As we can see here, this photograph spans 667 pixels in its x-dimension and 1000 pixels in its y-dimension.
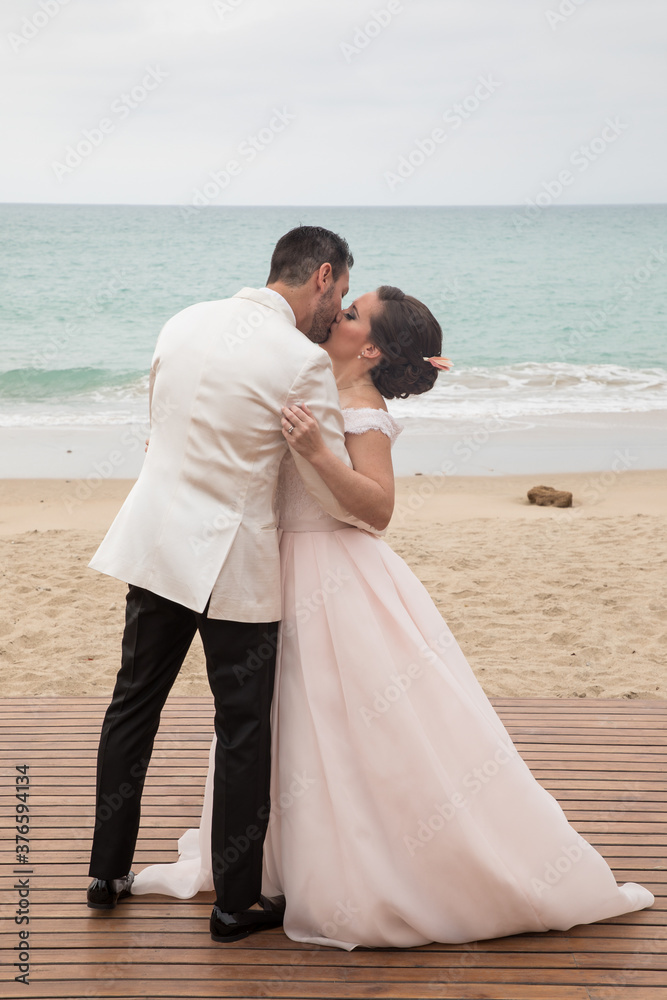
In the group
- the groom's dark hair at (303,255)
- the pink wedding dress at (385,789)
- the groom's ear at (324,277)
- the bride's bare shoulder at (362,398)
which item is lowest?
the pink wedding dress at (385,789)

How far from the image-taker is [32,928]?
2223 mm

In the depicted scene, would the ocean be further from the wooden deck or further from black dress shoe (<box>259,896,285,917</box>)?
black dress shoe (<box>259,896,285,917</box>)

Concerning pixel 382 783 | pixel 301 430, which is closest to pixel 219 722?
pixel 382 783

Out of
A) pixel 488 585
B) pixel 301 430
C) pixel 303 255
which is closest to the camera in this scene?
pixel 301 430

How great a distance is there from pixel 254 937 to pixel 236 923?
86 mm

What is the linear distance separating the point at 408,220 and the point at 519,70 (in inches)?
1565

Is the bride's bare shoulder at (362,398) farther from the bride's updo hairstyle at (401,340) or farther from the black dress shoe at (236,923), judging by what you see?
the black dress shoe at (236,923)

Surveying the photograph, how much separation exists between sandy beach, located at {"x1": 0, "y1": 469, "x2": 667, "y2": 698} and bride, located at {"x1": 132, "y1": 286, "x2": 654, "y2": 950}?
205 centimetres

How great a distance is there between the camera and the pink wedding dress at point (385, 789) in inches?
85.9

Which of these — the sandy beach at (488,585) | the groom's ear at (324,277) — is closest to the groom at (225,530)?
the groom's ear at (324,277)

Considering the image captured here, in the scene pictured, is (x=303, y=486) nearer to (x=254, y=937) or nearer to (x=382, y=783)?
(x=382, y=783)

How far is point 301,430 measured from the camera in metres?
1.92

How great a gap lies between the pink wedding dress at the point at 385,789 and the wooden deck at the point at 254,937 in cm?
8

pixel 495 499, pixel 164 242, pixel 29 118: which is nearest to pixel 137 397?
pixel 495 499
